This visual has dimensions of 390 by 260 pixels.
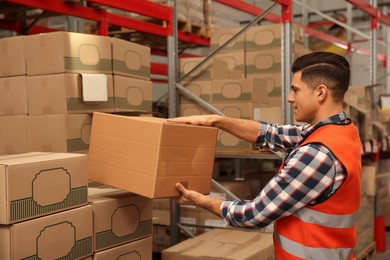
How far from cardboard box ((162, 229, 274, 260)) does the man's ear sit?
1.52 m

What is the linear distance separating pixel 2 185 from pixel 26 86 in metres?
1.43

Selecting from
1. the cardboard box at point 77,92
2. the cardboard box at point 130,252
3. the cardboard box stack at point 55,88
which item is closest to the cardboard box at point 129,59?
the cardboard box stack at point 55,88

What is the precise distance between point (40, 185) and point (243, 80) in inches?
108

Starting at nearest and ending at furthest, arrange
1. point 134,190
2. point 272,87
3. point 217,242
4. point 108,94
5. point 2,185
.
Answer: point 2,185, point 134,190, point 108,94, point 217,242, point 272,87

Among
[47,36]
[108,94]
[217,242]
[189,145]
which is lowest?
[217,242]

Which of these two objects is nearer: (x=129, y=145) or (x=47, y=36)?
(x=129, y=145)

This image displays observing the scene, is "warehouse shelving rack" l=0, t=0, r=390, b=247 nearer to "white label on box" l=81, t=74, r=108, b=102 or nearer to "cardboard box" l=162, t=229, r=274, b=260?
"cardboard box" l=162, t=229, r=274, b=260

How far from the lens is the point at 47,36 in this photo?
10.9ft

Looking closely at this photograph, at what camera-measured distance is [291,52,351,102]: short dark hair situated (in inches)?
91.1

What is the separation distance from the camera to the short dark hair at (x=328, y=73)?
2.31 meters

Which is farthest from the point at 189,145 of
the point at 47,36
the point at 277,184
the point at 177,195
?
the point at 47,36

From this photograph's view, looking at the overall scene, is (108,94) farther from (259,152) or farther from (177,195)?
(259,152)

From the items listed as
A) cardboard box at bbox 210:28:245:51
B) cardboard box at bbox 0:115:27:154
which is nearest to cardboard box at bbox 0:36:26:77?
cardboard box at bbox 0:115:27:154

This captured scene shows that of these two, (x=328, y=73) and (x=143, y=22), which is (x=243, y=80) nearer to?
(x=143, y=22)
